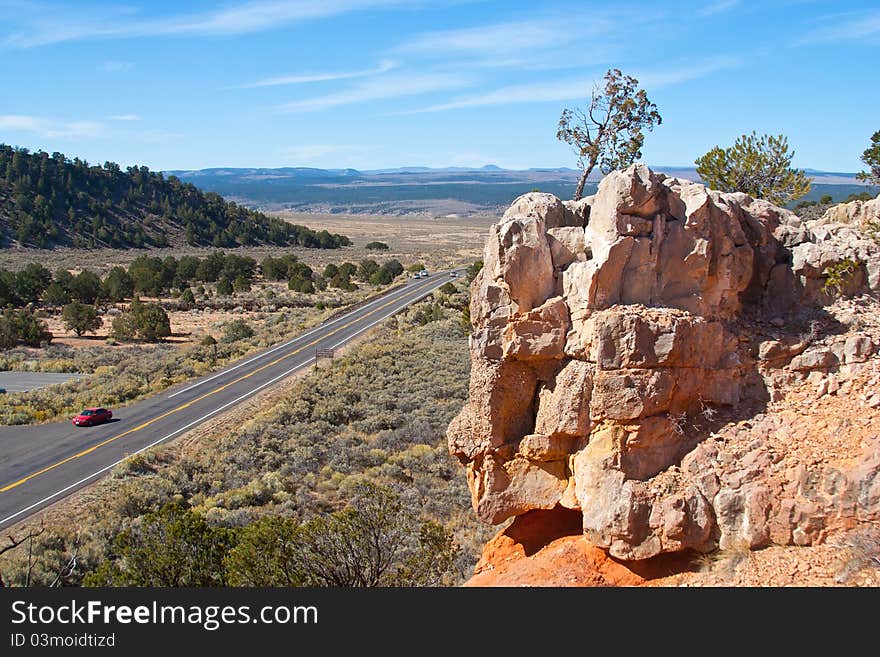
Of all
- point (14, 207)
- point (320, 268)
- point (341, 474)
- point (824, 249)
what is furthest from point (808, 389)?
point (14, 207)

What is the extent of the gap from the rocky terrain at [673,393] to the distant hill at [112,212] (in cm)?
13312

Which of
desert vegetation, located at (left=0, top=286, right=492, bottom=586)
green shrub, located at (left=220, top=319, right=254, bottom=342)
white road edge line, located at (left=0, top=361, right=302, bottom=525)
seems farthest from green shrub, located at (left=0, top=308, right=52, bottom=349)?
desert vegetation, located at (left=0, top=286, right=492, bottom=586)

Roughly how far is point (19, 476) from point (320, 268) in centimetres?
8350

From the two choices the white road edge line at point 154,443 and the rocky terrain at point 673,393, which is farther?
the white road edge line at point 154,443

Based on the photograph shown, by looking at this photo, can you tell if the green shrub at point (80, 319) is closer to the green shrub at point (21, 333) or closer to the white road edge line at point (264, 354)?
the green shrub at point (21, 333)

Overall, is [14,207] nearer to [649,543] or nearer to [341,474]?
[341,474]

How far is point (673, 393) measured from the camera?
476 inches

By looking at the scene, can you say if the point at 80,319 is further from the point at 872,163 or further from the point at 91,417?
the point at 872,163

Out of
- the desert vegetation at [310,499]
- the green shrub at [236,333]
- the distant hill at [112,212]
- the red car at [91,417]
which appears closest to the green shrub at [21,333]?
the green shrub at [236,333]

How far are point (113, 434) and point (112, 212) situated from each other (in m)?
127

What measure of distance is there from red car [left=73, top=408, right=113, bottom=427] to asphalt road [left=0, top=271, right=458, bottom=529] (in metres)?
0.51

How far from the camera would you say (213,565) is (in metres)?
16.2

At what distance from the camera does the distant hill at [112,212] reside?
132375mm

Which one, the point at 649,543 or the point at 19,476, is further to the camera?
the point at 19,476
